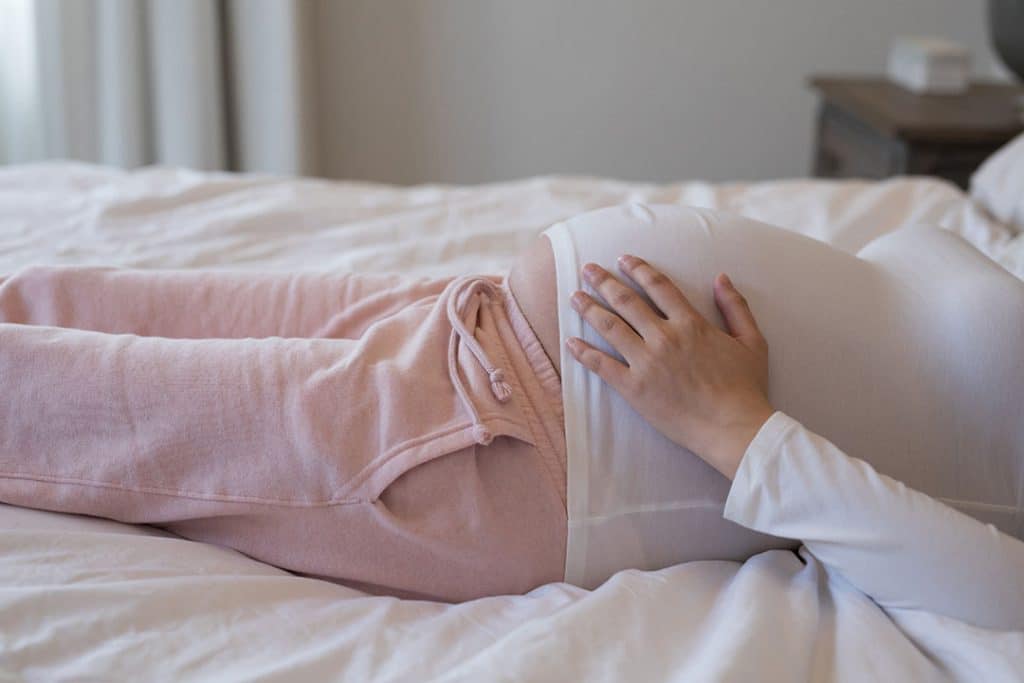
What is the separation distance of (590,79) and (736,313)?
1.93 metres

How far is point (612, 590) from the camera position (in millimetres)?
792

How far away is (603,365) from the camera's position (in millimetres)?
812

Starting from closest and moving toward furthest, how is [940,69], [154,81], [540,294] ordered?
[540,294] < [940,69] < [154,81]

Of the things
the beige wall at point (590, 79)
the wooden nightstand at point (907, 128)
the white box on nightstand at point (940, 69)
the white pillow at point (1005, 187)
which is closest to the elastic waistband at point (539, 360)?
the white pillow at point (1005, 187)

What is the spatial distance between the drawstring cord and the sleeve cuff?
174 mm

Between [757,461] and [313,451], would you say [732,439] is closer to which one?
[757,461]

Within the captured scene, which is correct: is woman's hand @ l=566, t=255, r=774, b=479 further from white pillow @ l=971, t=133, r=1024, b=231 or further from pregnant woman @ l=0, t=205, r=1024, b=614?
white pillow @ l=971, t=133, r=1024, b=231

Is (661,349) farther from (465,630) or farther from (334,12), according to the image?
(334,12)

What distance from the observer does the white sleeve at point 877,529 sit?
0.75 m

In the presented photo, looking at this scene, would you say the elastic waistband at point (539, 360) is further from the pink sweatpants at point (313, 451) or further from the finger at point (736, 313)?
the finger at point (736, 313)

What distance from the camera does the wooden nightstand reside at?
192cm

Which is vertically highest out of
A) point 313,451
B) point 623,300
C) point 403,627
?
point 623,300

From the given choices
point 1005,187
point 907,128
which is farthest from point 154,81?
point 1005,187

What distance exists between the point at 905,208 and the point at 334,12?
61.4 inches
